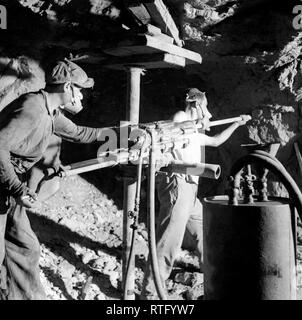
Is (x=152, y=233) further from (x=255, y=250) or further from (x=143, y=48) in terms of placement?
(x=143, y=48)

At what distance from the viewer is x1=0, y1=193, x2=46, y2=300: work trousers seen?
311 centimetres

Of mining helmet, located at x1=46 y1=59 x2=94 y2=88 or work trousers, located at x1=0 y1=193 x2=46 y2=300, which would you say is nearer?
mining helmet, located at x1=46 y1=59 x2=94 y2=88

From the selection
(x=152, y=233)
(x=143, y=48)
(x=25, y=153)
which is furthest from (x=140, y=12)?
(x=152, y=233)

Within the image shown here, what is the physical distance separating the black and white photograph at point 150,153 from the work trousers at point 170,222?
0.01m

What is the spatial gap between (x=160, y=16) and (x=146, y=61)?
1.48ft

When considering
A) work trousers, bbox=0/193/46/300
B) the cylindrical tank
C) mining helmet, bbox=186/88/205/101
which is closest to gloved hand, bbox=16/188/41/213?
work trousers, bbox=0/193/46/300

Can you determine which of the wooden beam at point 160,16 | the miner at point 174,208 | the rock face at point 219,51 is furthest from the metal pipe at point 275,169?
the rock face at point 219,51

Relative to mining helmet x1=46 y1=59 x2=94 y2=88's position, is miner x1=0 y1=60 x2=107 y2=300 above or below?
below

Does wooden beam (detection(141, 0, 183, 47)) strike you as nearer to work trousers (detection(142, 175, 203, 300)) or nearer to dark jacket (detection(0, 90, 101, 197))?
dark jacket (detection(0, 90, 101, 197))

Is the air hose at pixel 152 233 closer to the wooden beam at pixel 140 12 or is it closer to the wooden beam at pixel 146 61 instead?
the wooden beam at pixel 146 61

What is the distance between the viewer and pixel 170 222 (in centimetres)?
406

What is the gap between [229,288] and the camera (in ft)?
6.57

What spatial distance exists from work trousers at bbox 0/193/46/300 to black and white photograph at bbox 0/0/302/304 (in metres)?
0.01
